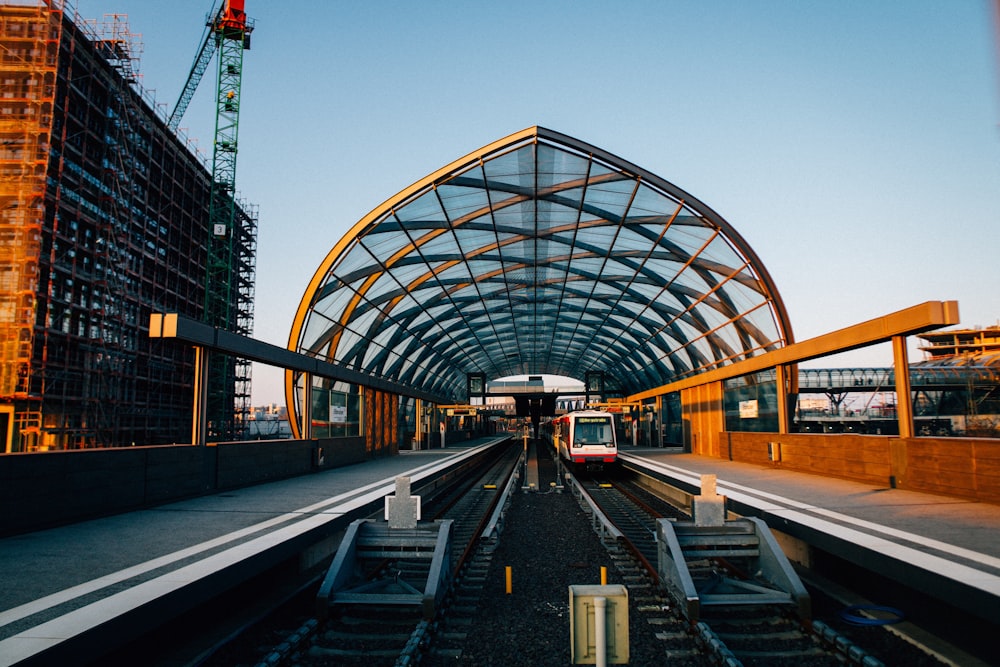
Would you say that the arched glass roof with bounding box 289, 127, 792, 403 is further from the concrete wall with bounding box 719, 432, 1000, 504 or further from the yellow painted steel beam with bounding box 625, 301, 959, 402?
the concrete wall with bounding box 719, 432, 1000, 504

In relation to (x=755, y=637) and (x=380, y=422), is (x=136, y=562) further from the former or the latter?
(x=380, y=422)

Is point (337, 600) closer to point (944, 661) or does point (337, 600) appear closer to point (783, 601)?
point (783, 601)

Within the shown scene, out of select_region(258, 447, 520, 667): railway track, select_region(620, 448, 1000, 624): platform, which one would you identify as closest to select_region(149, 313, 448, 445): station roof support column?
select_region(258, 447, 520, 667): railway track

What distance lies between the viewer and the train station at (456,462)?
6.55m

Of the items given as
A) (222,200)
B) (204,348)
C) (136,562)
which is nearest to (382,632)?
(136,562)

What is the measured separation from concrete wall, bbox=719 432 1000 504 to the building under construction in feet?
105

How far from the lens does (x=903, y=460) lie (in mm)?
13695

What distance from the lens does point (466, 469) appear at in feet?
105

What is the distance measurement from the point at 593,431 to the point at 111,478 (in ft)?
65.9

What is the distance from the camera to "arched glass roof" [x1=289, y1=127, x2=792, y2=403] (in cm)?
2591

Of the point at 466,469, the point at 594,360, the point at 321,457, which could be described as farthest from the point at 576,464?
the point at 594,360

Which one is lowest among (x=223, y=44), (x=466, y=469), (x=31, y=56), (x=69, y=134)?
(x=466, y=469)

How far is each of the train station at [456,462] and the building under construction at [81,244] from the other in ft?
0.76

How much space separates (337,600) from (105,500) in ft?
19.4
